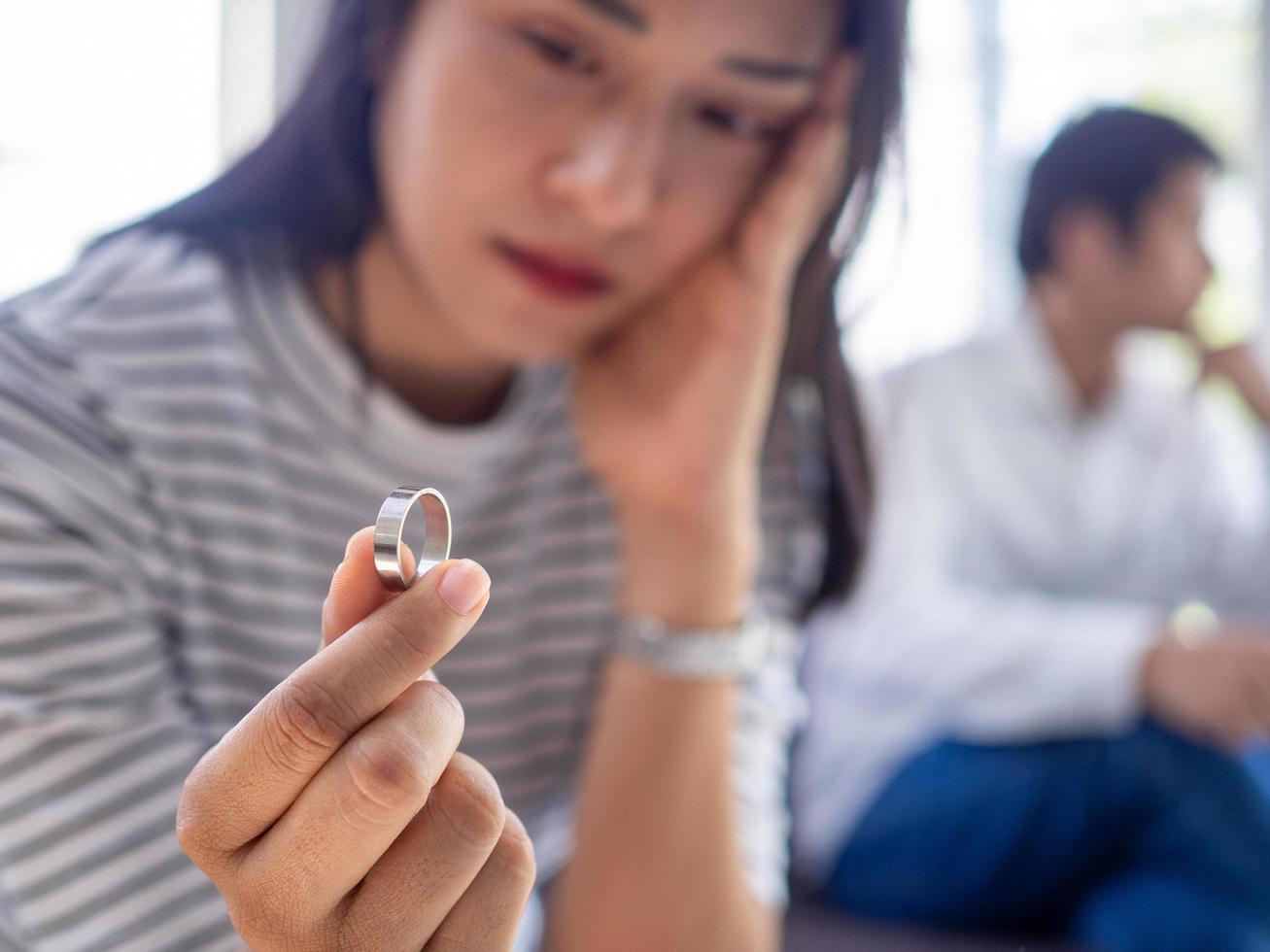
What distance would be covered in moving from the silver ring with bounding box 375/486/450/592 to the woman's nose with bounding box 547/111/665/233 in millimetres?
295

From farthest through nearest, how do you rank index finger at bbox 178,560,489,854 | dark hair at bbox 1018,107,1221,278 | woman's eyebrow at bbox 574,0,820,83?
dark hair at bbox 1018,107,1221,278 < woman's eyebrow at bbox 574,0,820,83 < index finger at bbox 178,560,489,854

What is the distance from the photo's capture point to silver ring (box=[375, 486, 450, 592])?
0.73 feet

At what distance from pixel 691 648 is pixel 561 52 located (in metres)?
0.31

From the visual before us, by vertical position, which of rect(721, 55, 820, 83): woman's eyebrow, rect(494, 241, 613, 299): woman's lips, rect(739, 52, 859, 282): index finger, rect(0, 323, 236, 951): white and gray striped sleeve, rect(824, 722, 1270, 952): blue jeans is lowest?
rect(824, 722, 1270, 952): blue jeans

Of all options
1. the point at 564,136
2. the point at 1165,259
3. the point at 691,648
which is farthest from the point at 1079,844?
the point at 1165,259

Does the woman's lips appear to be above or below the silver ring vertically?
above

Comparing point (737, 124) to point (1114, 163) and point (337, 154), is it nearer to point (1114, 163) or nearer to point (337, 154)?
point (337, 154)

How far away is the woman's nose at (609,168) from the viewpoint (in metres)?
0.52

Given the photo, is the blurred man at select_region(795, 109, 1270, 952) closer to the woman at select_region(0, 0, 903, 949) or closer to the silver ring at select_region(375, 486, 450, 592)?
the woman at select_region(0, 0, 903, 949)

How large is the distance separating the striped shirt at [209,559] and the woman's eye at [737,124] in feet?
0.62

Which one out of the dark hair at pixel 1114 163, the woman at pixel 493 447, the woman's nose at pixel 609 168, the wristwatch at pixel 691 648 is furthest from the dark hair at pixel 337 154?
the dark hair at pixel 1114 163

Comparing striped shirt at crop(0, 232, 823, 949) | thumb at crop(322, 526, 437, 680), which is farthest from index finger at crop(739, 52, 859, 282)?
thumb at crop(322, 526, 437, 680)

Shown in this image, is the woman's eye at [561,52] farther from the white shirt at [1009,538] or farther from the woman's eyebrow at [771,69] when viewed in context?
the white shirt at [1009,538]

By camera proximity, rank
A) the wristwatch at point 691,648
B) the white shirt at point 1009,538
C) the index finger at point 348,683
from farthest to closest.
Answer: the white shirt at point 1009,538, the wristwatch at point 691,648, the index finger at point 348,683
